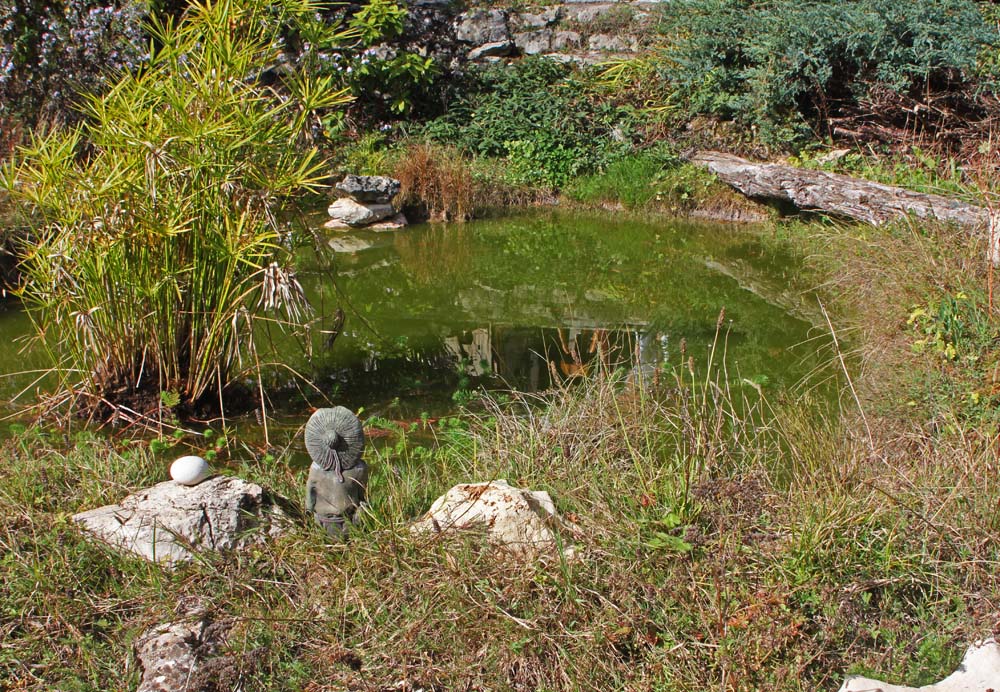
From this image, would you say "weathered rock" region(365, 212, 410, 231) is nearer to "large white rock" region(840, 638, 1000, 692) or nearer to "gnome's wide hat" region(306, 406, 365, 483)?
"gnome's wide hat" region(306, 406, 365, 483)

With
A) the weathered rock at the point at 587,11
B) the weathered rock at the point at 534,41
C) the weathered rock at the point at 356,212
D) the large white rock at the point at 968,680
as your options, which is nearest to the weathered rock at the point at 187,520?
the large white rock at the point at 968,680

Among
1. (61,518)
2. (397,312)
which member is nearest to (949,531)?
(61,518)

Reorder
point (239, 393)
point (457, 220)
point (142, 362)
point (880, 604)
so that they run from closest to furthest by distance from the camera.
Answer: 1. point (880, 604)
2. point (142, 362)
3. point (239, 393)
4. point (457, 220)

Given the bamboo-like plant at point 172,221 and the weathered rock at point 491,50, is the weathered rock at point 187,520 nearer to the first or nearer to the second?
the bamboo-like plant at point 172,221

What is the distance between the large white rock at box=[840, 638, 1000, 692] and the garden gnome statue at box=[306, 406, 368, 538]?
64.1 inches

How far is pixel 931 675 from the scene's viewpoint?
250 centimetres

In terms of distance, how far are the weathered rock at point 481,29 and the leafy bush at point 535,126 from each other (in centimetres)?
120

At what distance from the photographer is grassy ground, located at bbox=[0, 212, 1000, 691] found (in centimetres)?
253

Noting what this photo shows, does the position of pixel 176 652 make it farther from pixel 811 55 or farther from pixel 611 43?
pixel 611 43

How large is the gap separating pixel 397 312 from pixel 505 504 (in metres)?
4.05

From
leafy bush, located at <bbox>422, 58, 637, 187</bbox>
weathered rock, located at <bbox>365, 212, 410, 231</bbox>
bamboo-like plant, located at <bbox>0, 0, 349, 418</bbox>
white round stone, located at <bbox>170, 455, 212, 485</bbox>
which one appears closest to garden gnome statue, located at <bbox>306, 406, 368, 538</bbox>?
white round stone, located at <bbox>170, 455, 212, 485</bbox>

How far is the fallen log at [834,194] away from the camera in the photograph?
678 centimetres

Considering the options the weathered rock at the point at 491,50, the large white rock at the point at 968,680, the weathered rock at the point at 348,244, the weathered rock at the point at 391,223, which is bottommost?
the weathered rock at the point at 391,223

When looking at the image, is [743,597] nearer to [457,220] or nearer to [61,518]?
[61,518]
